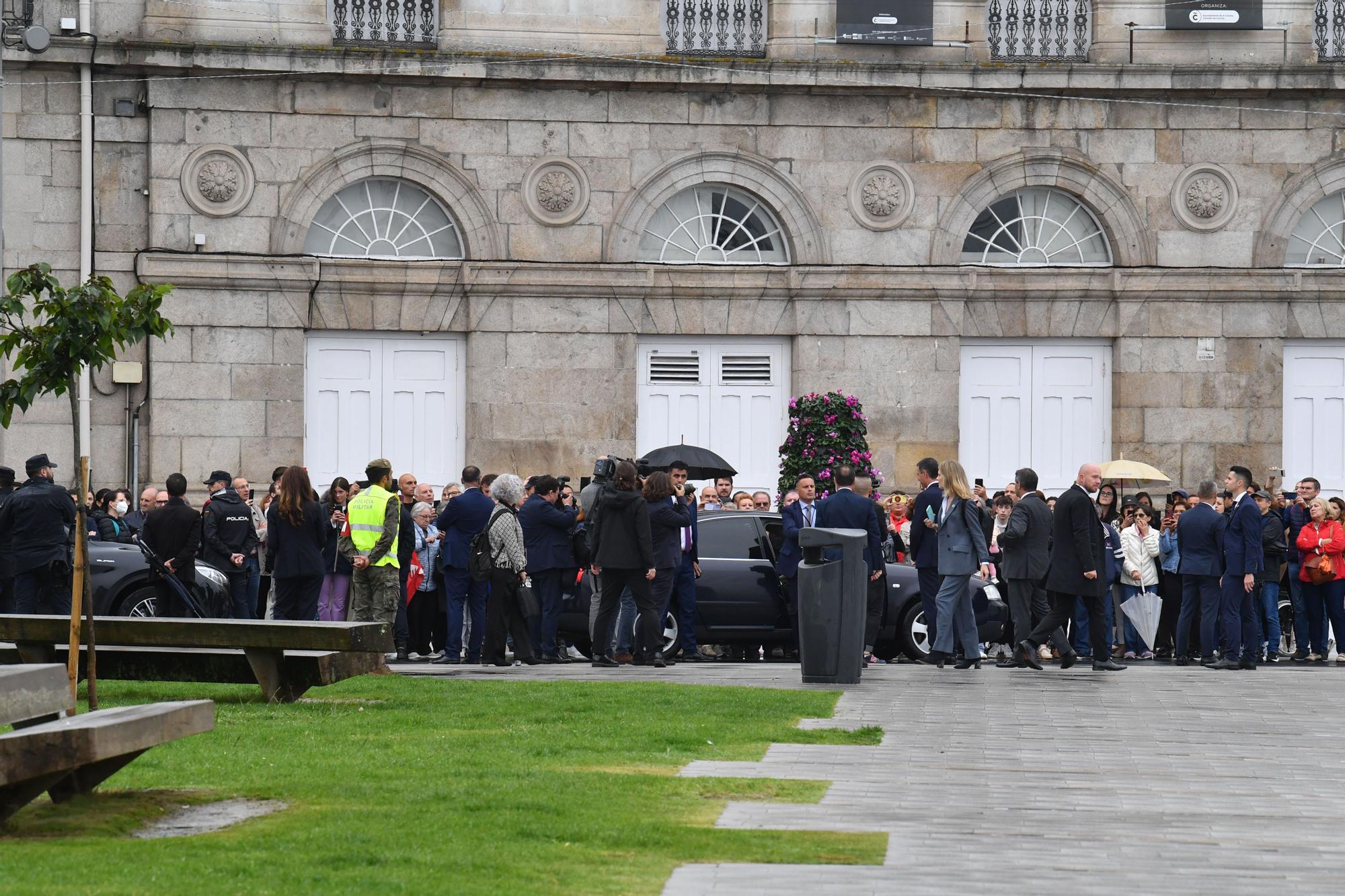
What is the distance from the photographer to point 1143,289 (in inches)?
1087

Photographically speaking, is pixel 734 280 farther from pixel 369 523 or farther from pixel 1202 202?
pixel 369 523

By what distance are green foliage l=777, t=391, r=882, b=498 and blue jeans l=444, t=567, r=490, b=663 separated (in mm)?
7537

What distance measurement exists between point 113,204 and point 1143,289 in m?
13.5

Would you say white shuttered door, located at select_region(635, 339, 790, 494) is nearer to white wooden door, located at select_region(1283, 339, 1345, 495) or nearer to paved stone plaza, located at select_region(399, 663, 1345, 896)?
white wooden door, located at select_region(1283, 339, 1345, 495)

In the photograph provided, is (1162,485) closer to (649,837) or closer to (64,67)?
(64,67)

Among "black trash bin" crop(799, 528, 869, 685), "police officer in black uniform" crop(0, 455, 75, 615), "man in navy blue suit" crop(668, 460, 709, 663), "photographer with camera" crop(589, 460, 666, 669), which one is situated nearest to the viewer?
"black trash bin" crop(799, 528, 869, 685)

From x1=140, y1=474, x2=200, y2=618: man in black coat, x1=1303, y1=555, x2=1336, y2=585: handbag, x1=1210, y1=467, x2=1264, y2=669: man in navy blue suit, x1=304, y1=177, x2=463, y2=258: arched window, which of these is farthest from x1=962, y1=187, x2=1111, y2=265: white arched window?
x1=140, y1=474, x2=200, y2=618: man in black coat

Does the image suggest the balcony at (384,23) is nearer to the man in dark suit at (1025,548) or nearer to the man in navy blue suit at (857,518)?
the man in navy blue suit at (857,518)

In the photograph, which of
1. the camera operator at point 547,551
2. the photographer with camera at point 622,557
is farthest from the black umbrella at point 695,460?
the photographer with camera at point 622,557

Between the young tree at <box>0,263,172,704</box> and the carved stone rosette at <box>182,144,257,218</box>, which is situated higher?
the carved stone rosette at <box>182,144,257,218</box>

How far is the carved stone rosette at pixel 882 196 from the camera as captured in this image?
27.5 metres

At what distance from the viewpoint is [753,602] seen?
19312 mm

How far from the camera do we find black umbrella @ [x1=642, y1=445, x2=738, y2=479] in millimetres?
23750

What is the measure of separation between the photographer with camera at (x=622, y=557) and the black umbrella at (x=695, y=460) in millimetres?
5691
